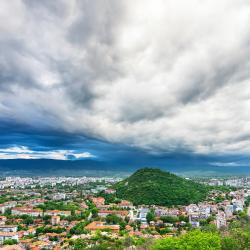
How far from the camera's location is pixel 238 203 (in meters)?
46.7

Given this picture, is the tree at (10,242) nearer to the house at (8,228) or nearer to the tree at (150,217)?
the house at (8,228)

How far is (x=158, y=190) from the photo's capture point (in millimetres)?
49719

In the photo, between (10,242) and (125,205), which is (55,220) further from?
(125,205)

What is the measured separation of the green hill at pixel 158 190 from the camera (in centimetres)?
4704

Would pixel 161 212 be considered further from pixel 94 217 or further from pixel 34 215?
pixel 34 215

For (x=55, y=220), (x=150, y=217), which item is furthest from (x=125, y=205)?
(x=55, y=220)

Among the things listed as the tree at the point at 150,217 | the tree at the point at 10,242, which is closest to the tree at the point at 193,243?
the tree at the point at 10,242

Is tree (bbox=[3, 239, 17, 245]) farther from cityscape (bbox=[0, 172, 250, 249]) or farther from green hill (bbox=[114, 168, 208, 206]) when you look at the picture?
green hill (bbox=[114, 168, 208, 206])

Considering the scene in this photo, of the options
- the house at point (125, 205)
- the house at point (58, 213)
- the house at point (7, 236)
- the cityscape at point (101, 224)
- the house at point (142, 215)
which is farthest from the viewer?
the house at point (125, 205)

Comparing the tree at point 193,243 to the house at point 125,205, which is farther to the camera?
the house at point 125,205

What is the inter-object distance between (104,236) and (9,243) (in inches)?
316

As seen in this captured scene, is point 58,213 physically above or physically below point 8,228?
above

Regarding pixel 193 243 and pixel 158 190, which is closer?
pixel 193 243

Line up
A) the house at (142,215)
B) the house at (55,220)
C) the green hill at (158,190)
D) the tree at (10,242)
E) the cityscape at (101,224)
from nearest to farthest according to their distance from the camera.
Answer: the cityscape at (101,224), the tree at (10,242), the house at (55,220), the house at (142,215), the green hill at (158,190)
